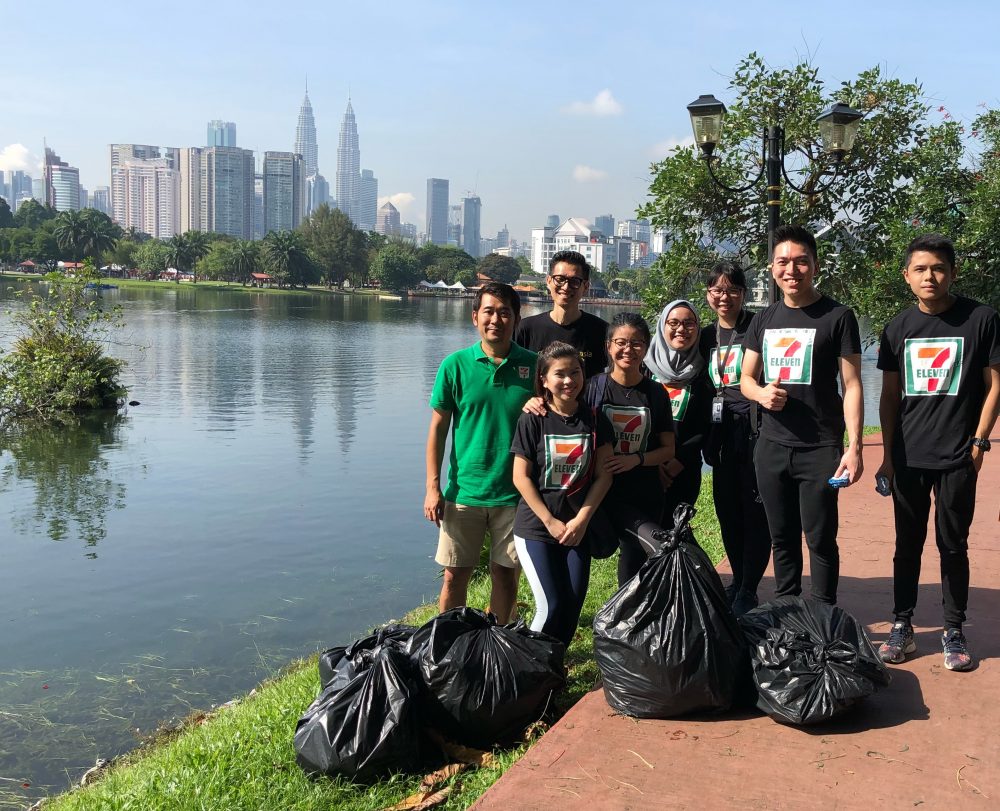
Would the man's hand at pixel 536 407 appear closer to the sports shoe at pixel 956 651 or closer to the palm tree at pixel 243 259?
the sports shoe at pixel 956 651

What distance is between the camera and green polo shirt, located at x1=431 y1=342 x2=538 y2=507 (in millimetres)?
3914

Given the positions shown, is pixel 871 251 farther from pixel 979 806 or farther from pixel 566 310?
pixel 979 806

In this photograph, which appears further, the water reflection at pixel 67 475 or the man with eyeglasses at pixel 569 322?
the water reflection at pixel 67 475

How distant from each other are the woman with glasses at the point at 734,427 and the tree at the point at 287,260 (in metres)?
96.6

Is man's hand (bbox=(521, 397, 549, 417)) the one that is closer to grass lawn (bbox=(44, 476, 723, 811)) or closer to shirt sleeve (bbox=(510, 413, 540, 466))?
shirt sleeve (bbox=(510, 413, 540, 466))

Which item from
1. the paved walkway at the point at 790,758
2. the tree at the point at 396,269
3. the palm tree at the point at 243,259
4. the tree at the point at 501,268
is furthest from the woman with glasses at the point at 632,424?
the tree at the point at 501,268

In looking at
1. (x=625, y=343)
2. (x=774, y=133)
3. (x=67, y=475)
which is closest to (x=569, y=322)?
(x=625, y=343)

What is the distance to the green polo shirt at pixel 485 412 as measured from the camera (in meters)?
3.91

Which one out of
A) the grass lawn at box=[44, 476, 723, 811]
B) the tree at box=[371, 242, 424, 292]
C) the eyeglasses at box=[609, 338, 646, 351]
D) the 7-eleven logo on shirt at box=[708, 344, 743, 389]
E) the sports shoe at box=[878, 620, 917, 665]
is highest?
the tree at box=[371, 242, 424, 292]

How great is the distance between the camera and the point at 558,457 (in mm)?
3660

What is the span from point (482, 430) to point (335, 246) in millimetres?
107526

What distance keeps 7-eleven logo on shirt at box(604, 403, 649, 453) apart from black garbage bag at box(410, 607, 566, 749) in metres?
0.97

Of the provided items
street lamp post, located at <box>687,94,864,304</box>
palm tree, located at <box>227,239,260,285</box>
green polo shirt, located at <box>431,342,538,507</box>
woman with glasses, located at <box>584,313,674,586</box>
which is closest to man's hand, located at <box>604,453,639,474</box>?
woman with glasses, located at <box>584,313,674,586</box>

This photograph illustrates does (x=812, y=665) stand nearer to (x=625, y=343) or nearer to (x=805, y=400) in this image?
(x=805, y=400)
